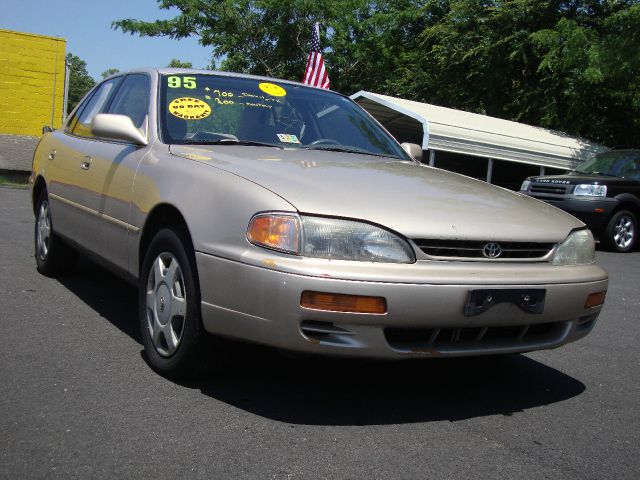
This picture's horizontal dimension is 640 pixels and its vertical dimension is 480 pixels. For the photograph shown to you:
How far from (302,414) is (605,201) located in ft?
31.8

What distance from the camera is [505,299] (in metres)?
3.07

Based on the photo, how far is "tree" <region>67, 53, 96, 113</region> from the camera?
9154cm

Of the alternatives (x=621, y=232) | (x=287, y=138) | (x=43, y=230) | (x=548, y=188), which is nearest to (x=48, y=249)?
(x=43, y=230)

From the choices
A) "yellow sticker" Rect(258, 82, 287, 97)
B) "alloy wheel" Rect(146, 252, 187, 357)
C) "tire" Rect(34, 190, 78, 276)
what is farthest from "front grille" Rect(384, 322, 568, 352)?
"tire" Rect(34, 190, 78, 276)

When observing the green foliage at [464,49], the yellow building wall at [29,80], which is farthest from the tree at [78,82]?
the yellow building wall at [29,80]

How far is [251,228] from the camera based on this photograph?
299 cm

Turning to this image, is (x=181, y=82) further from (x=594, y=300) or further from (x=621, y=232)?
(x=621, y=232)

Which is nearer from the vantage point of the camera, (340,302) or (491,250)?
(340,302)

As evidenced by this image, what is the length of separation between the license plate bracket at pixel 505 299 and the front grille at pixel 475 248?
17 centimetres

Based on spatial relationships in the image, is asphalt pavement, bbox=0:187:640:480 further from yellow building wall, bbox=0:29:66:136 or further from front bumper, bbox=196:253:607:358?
yellow building wall, bbox=0:29:66:136

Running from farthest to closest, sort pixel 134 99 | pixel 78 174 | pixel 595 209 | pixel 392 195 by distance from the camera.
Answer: pixel 595 209, pixel 78 174, pixel 134 99, pixel 392 195

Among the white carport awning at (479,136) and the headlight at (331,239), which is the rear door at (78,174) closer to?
the headlight at (331,239)

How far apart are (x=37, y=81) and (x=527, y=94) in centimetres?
1393

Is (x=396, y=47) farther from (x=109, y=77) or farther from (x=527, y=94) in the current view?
(x=109, y=77)
